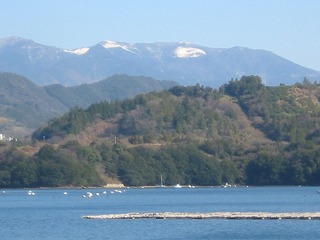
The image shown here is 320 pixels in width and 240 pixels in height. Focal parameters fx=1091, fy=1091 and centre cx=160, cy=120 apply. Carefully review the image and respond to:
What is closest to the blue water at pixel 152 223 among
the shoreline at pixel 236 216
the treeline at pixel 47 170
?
the shoreline at pixel 236 216

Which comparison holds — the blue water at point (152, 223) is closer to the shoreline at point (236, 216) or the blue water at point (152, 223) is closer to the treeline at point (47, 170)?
the shoreline at point (236, 216)

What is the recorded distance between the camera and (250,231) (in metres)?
67.3

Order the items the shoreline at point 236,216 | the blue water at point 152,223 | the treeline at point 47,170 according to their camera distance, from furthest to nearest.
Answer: the treeline at point 47,170
the shoreline at point 236,216
the blue water at point 152,223

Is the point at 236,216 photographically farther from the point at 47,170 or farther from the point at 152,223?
the point at 47,170

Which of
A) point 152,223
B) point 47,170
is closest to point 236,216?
point 152,223

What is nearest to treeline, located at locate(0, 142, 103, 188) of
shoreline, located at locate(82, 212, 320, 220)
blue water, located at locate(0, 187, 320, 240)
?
blue water, located at locate(0, 187, 320, 240)

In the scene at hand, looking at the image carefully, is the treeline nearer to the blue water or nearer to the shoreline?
the blue water

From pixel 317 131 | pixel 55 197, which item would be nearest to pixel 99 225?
pixel 55 197

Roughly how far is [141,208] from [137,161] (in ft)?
228

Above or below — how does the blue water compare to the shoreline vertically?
below

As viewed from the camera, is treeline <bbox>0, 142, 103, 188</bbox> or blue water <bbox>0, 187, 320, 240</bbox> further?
treeline <bbox>0, 142, 103, 188</bbox>

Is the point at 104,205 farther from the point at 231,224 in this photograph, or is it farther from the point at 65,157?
the point at 65,157

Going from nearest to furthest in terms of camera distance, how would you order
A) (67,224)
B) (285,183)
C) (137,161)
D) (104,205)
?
(67,224) → (104,205) → (285,183) → (137,161)

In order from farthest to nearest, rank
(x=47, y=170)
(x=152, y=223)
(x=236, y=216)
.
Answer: (x=47, y=170) < (x=236, y=216) < (x=152, y=223)
